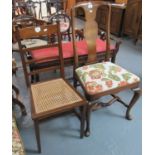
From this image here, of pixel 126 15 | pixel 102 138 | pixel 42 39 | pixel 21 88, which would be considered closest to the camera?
pixel 102 138

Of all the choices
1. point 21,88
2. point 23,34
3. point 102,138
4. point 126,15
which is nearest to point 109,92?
→ point 102,138

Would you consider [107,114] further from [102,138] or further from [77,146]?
[77,146]

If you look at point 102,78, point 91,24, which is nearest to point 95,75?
point 102,78

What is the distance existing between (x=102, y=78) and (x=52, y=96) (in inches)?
18.5

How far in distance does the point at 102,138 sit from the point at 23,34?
46.5 inches

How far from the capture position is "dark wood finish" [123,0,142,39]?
11.0ft

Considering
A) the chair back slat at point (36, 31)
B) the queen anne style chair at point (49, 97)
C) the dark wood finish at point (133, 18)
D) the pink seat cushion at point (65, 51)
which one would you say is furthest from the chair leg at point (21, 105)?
the dark wood finish at point (133, 18)

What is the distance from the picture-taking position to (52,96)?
55.6 inches

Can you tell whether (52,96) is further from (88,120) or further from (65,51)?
(65,51)

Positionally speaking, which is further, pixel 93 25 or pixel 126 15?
pixel 126 15

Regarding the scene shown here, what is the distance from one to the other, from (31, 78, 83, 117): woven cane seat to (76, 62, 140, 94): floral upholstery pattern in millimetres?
159

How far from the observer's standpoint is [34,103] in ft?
4.42

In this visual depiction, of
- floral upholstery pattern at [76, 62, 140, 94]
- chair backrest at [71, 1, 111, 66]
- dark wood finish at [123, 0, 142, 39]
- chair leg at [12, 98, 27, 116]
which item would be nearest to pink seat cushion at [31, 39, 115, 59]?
chair backrest at [71, 1, 111, 66]

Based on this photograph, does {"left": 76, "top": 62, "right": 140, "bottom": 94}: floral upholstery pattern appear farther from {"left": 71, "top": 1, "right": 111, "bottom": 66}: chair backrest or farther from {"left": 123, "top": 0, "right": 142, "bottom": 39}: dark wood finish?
{"left": 123, "top": 0, "right": 142, "bottom": 39}: dark wood finish
